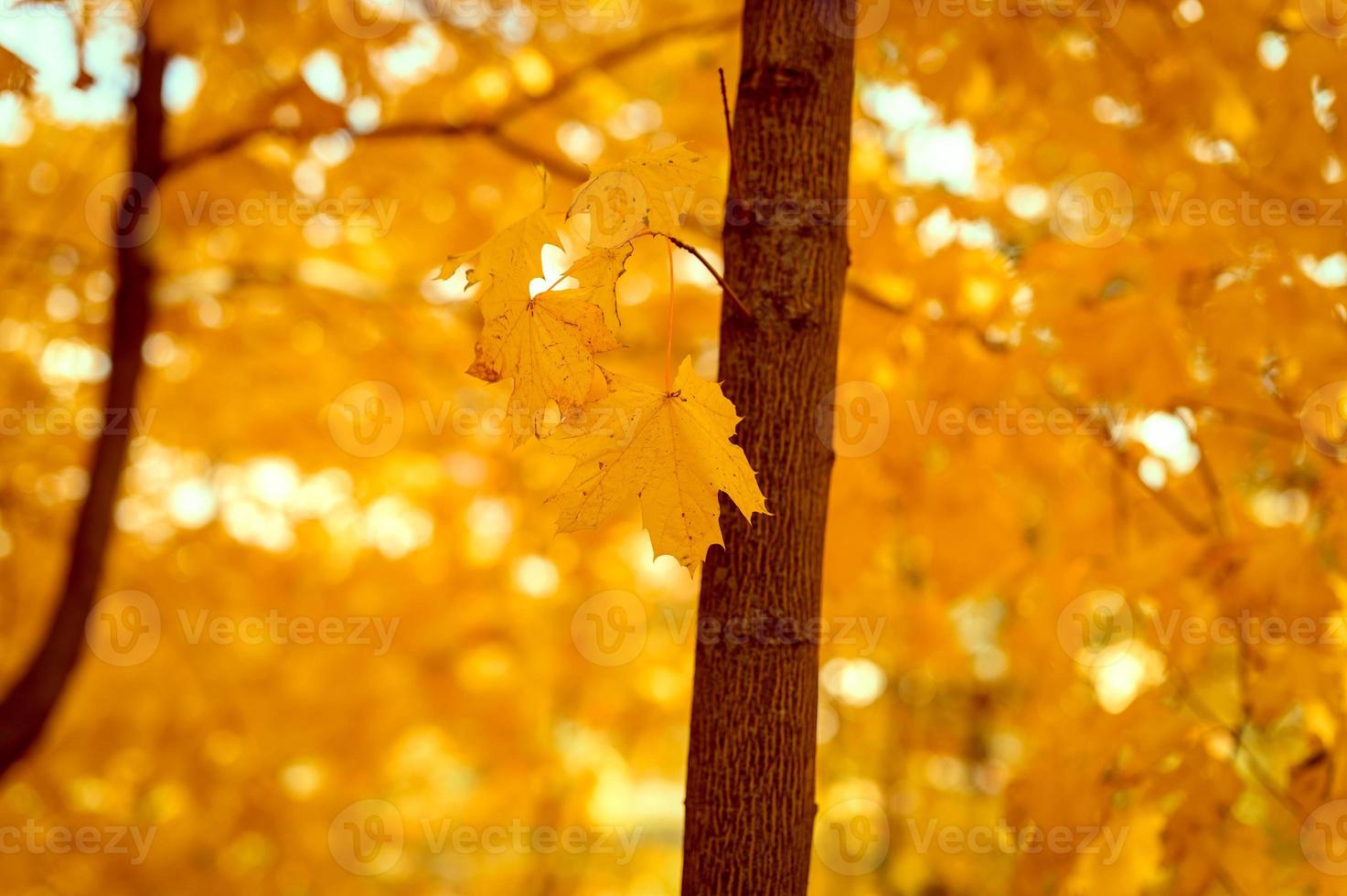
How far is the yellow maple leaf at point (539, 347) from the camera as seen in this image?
1300 millimetres

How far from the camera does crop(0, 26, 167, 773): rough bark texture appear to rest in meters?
3.01

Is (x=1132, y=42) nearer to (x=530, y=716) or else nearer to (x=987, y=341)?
(x=987, y=341)

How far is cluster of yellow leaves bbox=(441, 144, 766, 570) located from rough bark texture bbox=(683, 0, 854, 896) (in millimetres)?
241

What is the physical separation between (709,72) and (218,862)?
4032mm

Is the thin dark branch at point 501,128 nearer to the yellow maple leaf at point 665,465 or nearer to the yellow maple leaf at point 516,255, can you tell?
the yellow maple leaf at point 516,255

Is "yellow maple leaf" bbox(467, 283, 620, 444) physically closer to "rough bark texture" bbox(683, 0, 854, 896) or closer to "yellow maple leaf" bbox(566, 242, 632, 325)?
"yellow maple leaf" bbox(566, 242, 632, 325)

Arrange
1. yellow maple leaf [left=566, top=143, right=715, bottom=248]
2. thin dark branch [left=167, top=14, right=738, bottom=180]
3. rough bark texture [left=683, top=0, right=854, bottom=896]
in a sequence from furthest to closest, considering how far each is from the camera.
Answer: thin dark branch [left=167, top=14, right=738, bottom=180] → rough bark texture [left=683, top=0, right=854, bottom=896] → yellow maple leaf [left=566, top=143, right=715, bottom=248]

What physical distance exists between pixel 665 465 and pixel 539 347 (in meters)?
0.24

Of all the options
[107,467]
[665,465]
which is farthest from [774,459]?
[107,467]

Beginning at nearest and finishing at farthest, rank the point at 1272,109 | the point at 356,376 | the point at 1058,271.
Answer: the point at 1272,109
the point at 1058,271
the point at 356,376

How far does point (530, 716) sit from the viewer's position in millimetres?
4723

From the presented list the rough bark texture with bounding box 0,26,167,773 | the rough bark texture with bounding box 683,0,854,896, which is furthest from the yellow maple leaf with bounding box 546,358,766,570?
the rough bark texture with bounding box 0,26,167,773

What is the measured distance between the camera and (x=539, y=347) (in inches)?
51.9

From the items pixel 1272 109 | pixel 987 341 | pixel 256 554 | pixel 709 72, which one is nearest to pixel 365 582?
pixel 256 554
